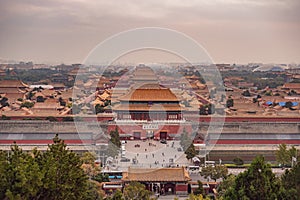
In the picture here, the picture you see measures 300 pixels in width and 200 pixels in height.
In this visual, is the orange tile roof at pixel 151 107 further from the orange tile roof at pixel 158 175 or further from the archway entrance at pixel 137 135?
the orange tile roof at pixel 158 175

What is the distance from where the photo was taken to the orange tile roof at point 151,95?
18.0 meters

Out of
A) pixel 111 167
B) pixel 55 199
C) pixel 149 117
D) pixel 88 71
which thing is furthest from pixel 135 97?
pixel 88 71

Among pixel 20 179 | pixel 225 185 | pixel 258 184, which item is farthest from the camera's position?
pixel 225 185

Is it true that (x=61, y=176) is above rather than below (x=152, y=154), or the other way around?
below

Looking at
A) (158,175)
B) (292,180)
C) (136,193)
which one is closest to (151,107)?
(158,175)

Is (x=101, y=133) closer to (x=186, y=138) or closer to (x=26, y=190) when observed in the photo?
(x=186, y=138)

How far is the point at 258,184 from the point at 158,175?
5.05 metres

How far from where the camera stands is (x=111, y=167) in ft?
41.9

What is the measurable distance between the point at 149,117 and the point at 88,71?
29685 millimetres

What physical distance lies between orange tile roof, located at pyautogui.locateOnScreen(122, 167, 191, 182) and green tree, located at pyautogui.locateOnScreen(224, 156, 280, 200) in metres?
4.74

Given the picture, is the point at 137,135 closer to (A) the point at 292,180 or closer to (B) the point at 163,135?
(B) the point at 163,135

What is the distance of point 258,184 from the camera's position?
19.9 ft

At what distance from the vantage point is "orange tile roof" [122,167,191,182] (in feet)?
35.5

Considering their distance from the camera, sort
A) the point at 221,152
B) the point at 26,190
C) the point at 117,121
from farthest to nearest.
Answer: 1. the point at 117,121
2. the point at 221,152
3. the point at 26,190
